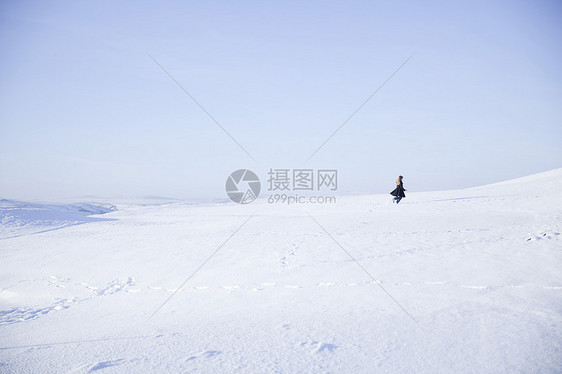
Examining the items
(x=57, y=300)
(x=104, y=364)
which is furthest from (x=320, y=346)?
(x=57, y=300)

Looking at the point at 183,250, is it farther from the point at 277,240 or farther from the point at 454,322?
the point at 454,322

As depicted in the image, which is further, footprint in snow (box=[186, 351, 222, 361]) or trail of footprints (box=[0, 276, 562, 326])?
trail of footprints (box=[0, 276, 562, 326])

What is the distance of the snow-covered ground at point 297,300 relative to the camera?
342 centimetres

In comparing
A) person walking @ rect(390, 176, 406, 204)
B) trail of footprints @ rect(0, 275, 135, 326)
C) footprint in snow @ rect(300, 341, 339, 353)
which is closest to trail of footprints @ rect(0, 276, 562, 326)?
trail of footprints @ rect(0, 275, 135, 326)

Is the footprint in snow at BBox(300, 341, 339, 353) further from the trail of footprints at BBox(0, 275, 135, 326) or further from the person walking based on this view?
the person walking

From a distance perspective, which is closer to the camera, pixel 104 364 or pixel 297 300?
pixel 104 364

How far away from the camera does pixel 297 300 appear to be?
A: 5.58 metres

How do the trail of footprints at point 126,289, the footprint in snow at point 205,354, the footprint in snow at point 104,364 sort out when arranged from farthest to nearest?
the trail of footprints at point 126,289 → the footprint in snow at point 205,354 → the footprint in snow at point 104,364

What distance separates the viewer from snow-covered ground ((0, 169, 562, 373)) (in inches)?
135

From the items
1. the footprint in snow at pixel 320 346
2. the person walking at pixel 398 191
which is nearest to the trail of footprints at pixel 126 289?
the footprint in snow at pixel 320 346

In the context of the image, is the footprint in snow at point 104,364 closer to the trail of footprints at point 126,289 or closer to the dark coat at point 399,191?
the trail of footprints at point 126,289

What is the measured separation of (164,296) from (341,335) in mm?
4019

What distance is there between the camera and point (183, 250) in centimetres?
1025

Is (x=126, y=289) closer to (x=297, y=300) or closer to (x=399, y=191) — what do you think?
(x=297, y=300)
